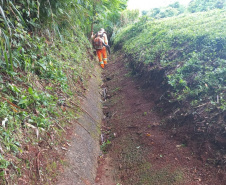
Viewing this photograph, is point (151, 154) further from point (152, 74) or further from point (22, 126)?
point (152, 74)

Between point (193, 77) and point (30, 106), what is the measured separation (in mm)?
3773

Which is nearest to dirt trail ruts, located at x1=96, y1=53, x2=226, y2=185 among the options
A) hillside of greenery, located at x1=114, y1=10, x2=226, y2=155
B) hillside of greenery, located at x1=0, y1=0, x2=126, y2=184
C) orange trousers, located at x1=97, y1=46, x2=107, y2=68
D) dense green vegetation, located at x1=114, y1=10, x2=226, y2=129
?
hillside of greenery, located at x1=114, y1=10, x2=226, y2=155

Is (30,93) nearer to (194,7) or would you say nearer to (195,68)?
(195,68)

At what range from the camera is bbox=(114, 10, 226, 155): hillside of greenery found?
3.46 meters

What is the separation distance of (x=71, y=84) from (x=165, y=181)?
315 cm

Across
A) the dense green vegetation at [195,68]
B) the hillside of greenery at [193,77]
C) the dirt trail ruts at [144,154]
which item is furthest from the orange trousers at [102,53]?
the dirt trail ruts at [144,154]

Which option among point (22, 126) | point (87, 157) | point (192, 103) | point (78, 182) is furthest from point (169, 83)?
point (22, 126)

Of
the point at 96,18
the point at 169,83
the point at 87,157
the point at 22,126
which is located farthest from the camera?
the point at 96,18

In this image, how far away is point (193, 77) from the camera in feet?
14.6

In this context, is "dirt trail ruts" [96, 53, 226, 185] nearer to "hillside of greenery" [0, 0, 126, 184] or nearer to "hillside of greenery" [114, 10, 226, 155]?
"hillside of greenery" [114, 10, 226, 155]

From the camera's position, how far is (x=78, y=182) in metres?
2.70

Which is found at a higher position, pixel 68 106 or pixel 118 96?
pixel 68 106

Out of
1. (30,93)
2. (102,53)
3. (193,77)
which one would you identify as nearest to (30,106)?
(30,93)

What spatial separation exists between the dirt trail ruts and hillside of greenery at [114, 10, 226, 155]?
0.41 metres
